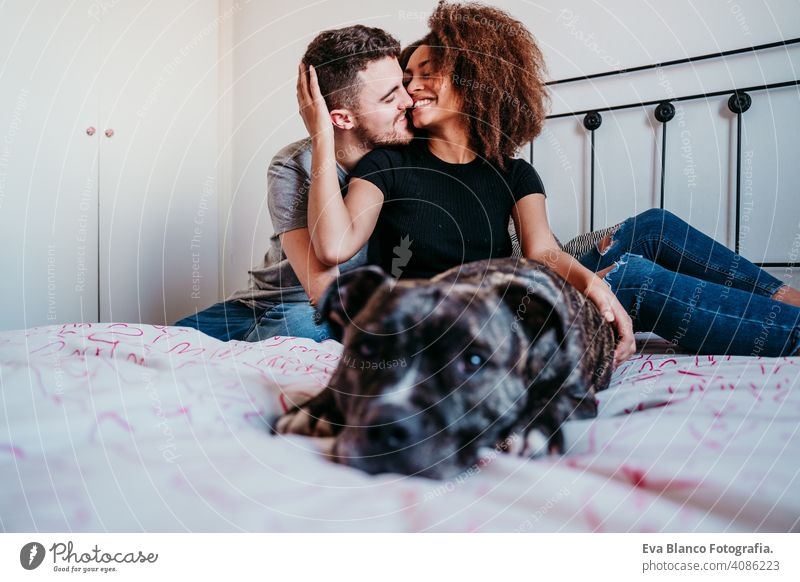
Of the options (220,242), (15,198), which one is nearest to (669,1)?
(220,242)

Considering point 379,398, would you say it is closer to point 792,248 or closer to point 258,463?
point 258,463

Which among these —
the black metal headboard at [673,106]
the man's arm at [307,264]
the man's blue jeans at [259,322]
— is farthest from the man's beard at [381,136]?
the black metal headboard at [673,106]

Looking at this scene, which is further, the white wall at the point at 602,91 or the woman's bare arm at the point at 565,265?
the white wall at the point at 602,91

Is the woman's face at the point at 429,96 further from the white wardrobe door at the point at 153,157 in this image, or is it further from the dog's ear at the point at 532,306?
the white wardrobe door at the point at 153,157

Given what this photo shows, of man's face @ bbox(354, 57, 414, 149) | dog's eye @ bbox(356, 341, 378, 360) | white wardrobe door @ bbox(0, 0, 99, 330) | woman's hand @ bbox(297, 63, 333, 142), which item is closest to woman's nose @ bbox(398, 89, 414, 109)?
man's face @ bbox(354, 57, 414, 149)

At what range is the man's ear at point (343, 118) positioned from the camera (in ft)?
2.33

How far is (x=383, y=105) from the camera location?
73 centimetres

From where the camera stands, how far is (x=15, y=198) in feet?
3.80

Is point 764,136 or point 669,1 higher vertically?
point 669,1

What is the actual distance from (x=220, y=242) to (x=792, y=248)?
4.16 feet

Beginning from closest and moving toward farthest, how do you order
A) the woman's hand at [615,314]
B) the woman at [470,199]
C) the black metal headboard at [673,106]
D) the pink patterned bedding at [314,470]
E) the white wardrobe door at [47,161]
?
the pink patterned bedding at [314,470] → the woman's hand at [615,314] → the woman at [470,199] → the black metal headboard at [673,106] → the white wardrobe door at [47,161]

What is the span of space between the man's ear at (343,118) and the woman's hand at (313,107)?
0.09 ft

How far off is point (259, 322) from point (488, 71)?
596 mm

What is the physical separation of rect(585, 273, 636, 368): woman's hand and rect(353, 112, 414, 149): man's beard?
35 centimetres
